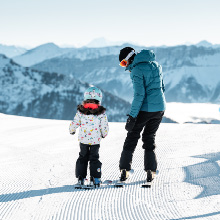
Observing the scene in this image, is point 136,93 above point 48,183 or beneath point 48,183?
above

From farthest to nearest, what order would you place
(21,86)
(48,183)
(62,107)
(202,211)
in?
(21,86), (62,107), (48,183), (202,211)

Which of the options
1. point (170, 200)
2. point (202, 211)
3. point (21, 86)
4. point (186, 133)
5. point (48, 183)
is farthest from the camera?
point (21, 86)

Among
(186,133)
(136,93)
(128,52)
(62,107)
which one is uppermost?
(128,52)

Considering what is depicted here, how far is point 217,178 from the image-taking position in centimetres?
406

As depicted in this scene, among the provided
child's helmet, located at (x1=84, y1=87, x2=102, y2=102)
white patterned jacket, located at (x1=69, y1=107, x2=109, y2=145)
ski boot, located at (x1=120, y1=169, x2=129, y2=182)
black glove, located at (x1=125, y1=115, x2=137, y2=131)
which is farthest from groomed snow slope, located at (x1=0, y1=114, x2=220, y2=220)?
child's helmet, located at (x1=84, y1=87, x2=102, y2=102)

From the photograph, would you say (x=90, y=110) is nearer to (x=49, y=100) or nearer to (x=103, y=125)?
(x=103, y=125)

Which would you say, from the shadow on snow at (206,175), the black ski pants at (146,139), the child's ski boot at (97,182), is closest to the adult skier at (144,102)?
the black ski pants at (146,139)

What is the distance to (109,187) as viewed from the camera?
12.4 feet

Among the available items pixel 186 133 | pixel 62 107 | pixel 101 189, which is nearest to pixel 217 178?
pixel 101 189

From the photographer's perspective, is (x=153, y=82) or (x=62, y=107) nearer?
(x=153, y=82)

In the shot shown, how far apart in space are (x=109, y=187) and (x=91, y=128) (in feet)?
2.45

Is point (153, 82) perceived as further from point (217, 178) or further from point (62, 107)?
point (62, 107)

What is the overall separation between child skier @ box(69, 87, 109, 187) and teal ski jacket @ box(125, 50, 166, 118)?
425mm

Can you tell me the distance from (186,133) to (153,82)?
169 inches
